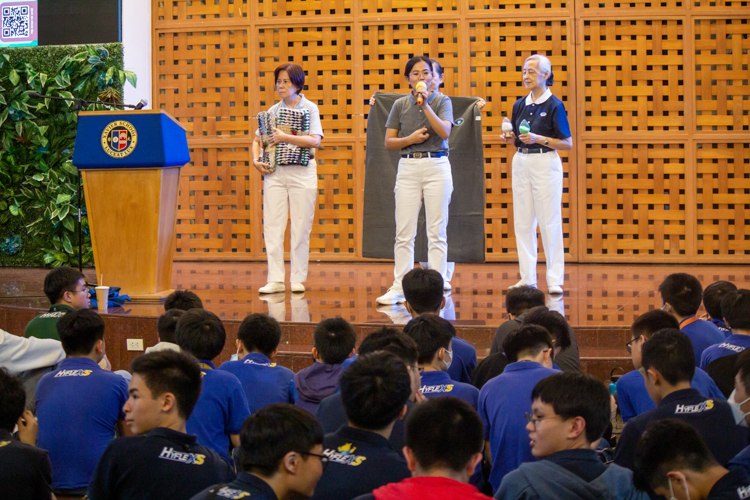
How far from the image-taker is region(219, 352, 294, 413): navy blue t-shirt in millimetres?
2848

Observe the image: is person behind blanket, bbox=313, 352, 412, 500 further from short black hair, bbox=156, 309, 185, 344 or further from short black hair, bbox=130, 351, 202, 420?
short black hair, bbox=156, 309, 185, 344

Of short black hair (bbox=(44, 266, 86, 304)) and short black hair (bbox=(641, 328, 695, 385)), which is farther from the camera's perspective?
short black hair (bbox=(44, 266, 86, 304))

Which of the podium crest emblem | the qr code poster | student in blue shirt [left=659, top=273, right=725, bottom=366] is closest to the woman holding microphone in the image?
student in blue shirt [left=659, top=273, right=725, bottom=366]

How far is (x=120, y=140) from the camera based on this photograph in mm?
5383

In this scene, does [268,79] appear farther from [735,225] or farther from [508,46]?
[735,225]

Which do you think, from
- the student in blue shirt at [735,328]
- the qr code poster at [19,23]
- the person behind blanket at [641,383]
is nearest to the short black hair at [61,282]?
the person behind blanket at [641,383]

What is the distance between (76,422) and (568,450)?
5.42ft

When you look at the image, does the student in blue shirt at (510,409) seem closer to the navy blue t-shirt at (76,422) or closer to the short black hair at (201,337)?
the short black hair at (201,337)

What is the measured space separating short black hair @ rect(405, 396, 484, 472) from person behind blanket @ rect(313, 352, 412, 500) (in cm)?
22

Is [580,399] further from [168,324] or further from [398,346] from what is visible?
[168,324]

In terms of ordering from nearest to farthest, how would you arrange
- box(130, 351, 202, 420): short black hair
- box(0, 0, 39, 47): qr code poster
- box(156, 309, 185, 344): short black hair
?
box(130, 351, 202, 420): short black hair < box(156, 309, 185, 344): short black hair < box(0, 0, 39, 47): qr code poster

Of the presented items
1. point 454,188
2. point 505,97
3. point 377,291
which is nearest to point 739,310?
point 377,291

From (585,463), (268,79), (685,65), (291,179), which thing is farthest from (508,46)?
(585,463)

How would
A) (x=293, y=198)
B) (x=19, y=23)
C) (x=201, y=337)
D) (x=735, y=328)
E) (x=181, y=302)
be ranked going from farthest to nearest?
(x=19, y=23), (x=293, y=198), (x=181, y=302), (x=735, y=328), (x=201, y=337)
